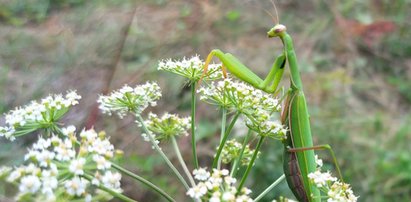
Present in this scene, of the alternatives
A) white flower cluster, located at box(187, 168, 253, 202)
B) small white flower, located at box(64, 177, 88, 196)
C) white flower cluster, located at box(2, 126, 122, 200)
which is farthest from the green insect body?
small white flower, located at box(64, 177, 88, 196)

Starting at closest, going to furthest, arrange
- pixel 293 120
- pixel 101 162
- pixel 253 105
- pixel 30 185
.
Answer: pixel 30 185 < pixel 101 162 < pixel 253 105 < pixel 293 120

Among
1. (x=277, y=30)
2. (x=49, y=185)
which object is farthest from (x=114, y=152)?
(x=277, y=30)

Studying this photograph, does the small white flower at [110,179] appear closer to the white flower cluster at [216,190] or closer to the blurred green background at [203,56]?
the white flower cluster at [216,190]

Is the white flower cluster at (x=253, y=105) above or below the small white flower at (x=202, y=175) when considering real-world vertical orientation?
above

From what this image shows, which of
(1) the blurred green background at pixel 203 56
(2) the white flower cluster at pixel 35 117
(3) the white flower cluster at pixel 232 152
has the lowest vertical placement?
(2) the white flower cluster at pixel 35 117

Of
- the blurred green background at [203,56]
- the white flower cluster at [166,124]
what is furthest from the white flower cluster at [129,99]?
the blurred green background at [203,56]

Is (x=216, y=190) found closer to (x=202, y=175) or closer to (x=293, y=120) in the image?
(x=202, y=175)
